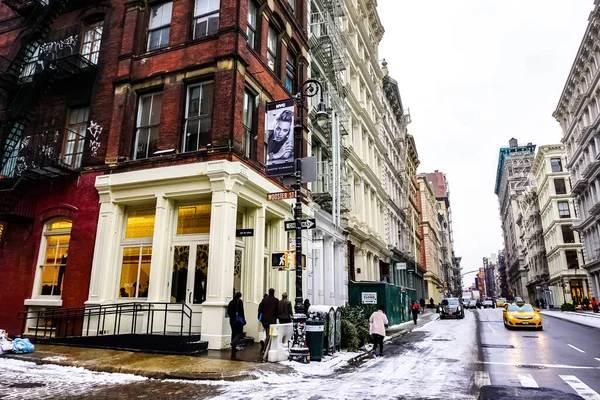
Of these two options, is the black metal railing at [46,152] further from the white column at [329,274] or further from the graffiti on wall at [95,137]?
the white column at [329,274]

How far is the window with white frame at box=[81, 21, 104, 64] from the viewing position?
59.9 ft

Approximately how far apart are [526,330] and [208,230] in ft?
62.3

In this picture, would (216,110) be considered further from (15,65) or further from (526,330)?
(526,330)

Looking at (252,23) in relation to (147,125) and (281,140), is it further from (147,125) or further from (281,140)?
(281,140)

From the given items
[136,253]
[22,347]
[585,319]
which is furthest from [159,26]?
[585,319]

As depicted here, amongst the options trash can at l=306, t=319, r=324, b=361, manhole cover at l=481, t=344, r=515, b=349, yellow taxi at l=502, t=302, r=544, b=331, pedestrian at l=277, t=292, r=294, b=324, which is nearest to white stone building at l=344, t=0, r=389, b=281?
yellow taxi at l=502, t=302, r=544, b=331

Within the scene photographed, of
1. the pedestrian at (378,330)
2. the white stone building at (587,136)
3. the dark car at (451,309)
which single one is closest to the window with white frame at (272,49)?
the pedestrian at (378,330)

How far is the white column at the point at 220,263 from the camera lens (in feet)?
42.3

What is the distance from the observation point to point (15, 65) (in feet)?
63.3

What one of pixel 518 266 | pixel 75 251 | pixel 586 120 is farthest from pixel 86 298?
pixel 518 266

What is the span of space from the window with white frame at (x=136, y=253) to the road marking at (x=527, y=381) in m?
11.6

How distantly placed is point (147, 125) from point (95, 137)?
2.30 m

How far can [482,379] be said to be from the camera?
9289mm

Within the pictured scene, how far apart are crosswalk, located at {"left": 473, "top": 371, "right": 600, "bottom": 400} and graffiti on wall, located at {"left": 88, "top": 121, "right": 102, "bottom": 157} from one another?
15310 millimetres
